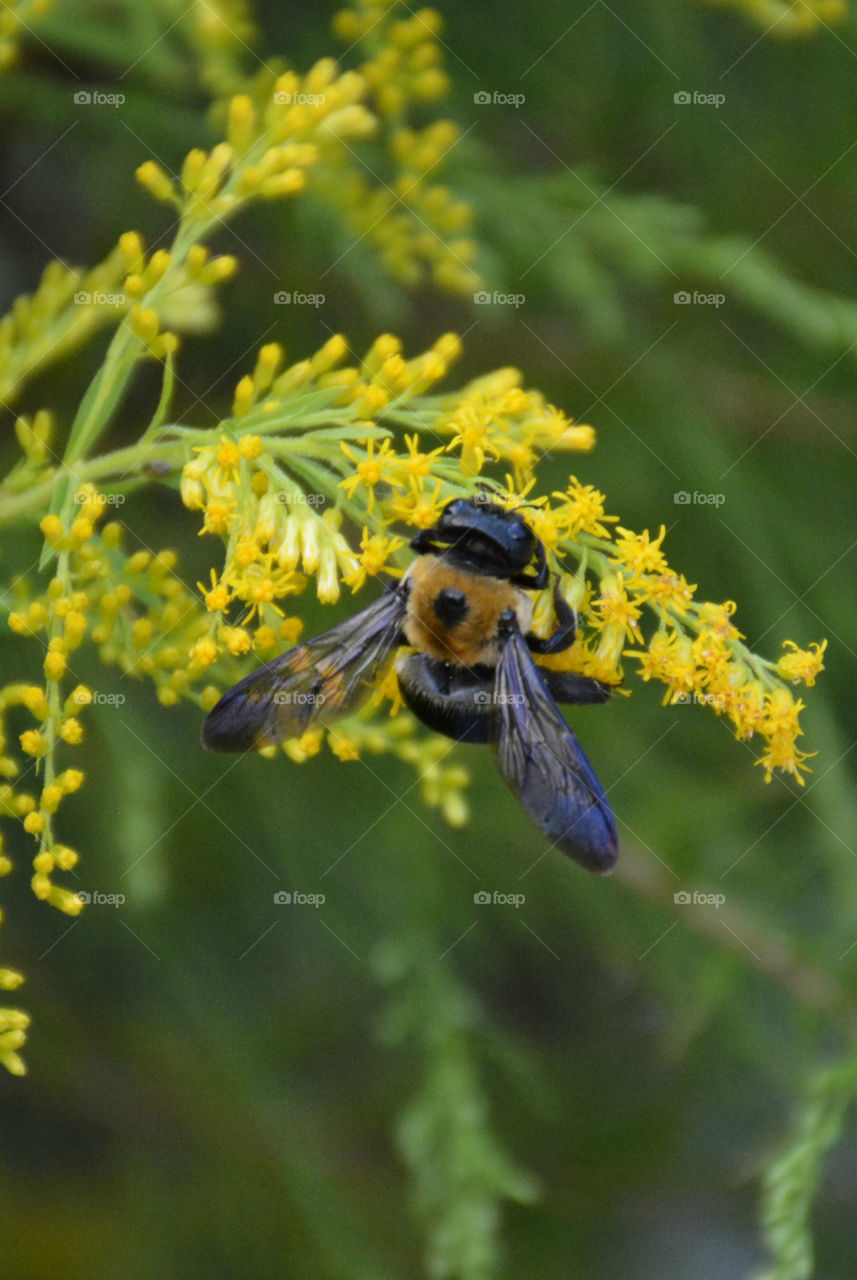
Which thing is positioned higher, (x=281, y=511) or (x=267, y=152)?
(x=267, y=152)

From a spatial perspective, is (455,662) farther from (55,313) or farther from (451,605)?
(55,313)

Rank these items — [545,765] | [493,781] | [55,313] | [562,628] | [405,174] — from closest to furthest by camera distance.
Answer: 1. [545,765]
2. [562,628]
3. [55,313]
4. [405,174]
5. [493,781]

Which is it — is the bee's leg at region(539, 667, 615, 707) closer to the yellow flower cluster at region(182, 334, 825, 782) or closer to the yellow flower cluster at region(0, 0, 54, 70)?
the yellow flower cluster at region(182, 334, 825, 782)

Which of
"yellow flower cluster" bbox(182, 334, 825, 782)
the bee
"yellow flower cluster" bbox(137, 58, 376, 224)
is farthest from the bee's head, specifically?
"yellow flower cluster" bbox(137, 58, 376, 224)

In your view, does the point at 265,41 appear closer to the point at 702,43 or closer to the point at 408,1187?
the point at 702,43

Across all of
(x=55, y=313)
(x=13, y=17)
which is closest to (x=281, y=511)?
(x=55, y=313)

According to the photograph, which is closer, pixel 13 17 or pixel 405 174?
pixel 13 17

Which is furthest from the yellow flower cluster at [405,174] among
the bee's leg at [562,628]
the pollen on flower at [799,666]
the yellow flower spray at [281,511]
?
the pollen on flower at [799,666]

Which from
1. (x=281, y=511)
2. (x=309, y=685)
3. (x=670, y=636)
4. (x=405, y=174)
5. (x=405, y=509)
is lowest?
(x=309, y=685)
